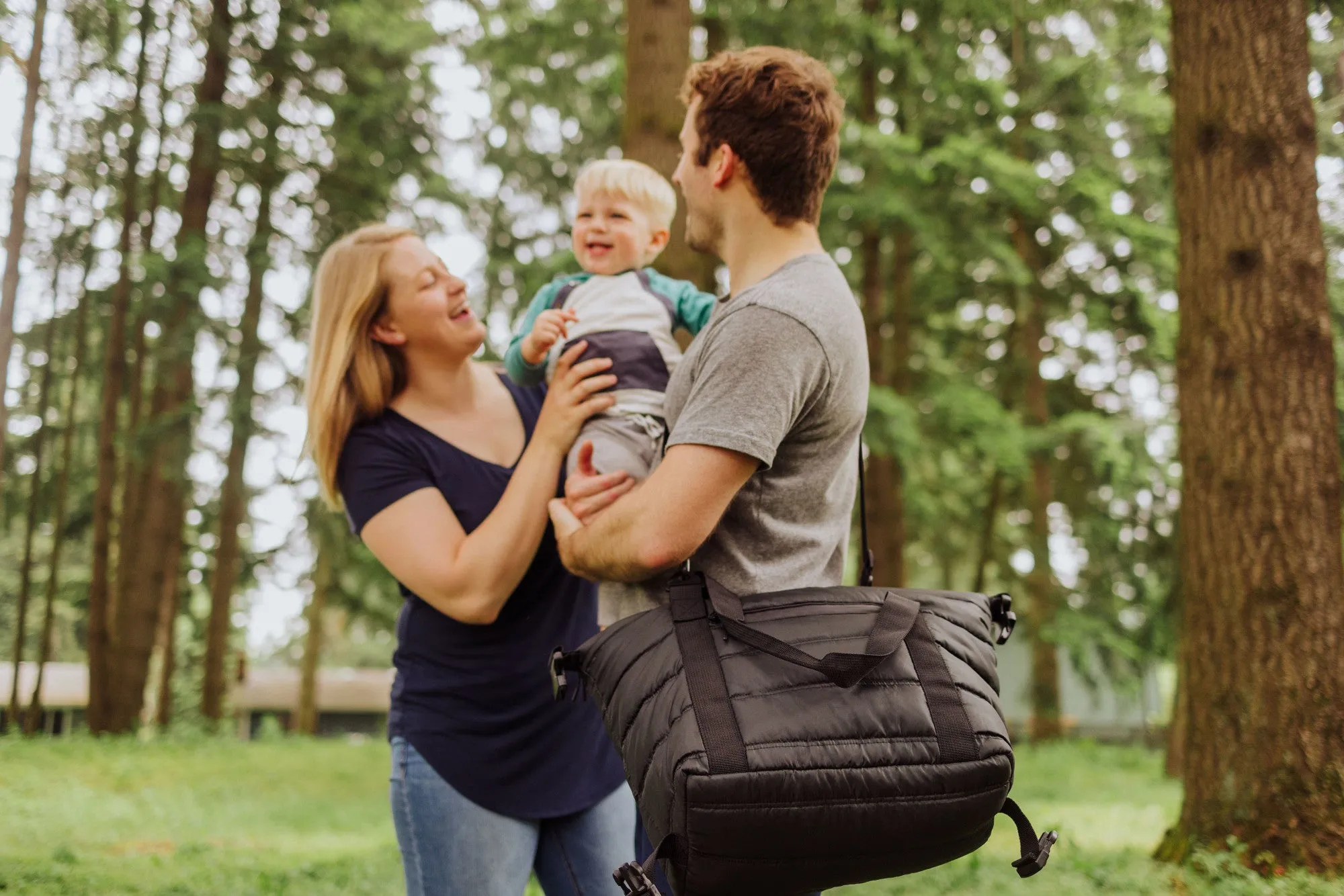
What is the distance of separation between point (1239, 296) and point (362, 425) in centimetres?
430

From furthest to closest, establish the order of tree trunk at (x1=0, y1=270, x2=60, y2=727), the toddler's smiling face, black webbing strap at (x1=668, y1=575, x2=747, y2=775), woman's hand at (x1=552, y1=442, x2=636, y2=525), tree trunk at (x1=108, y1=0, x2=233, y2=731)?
tree trunk at (x1=0, y1=270, x2=60, y2=727) < tree trunk at (x1=108, y1=0, x2=233, y2=731) < the toddler's smiling face < woman's hand at (x1=552, y1=442, x2=636, y2=525) < black webbing strap at (x1=668, y1=575, x2=747, y2=775)

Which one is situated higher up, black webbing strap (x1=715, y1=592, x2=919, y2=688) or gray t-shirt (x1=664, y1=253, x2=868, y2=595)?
gray t-shirt (x1=664, y1=253, x2=868, y2=595)

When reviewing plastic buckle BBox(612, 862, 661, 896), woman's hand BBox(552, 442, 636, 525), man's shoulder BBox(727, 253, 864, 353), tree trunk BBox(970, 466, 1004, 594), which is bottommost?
tree trunk BBox(970, 466, 1004, 594)

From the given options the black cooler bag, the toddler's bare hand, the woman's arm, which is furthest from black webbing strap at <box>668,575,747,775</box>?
the toddler's bare hand

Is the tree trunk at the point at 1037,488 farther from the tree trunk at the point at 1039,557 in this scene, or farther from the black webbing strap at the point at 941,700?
the black webbing strap at the point at 941,700

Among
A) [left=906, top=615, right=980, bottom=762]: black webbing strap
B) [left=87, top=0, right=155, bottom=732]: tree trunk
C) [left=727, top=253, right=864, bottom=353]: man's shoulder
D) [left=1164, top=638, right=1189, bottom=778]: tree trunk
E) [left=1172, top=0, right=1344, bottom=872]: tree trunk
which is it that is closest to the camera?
[left=906, top=615, right=980, bottom=762]: black webbing strap

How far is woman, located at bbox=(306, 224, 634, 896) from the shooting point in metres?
2.40

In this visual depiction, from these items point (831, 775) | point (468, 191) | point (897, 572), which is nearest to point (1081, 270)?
point (897, 572)

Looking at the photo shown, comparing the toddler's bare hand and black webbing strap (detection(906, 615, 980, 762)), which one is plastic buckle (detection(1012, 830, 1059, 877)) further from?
the toddler's bare hand

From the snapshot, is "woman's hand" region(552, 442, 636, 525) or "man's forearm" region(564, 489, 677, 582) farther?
"woman's hand" region(552, 442, 636, 525)

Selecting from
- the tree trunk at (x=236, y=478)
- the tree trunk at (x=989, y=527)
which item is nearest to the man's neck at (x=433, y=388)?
the tree trunk at (x=236, y=478)

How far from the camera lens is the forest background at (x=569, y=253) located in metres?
12.1

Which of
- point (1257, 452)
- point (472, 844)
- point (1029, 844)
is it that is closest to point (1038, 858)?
point (1029, 844)

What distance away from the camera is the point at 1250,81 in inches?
205
